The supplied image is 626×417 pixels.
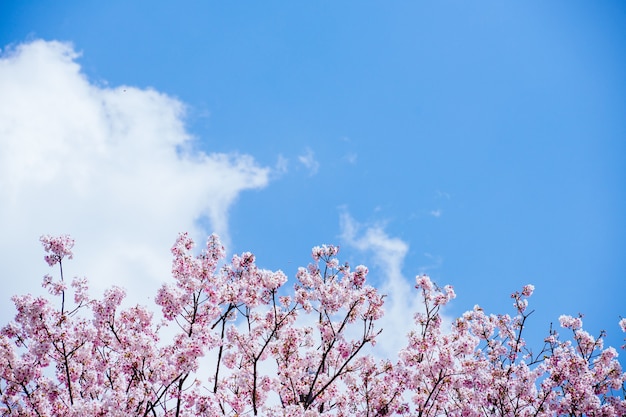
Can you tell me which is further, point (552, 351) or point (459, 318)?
point (552, 351)

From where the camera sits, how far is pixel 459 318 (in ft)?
40.2

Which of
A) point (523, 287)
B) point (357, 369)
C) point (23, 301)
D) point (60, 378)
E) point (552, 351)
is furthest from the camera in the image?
point (523, 287)

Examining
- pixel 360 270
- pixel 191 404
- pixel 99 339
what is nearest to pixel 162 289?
pixel 99 339

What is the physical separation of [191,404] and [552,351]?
11.6 m

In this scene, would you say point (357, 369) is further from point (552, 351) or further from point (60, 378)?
point (60, 378)

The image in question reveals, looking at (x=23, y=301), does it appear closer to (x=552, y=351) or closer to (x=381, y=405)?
(x=381, y=405)

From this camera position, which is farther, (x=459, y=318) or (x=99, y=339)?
(x=459, y=318)

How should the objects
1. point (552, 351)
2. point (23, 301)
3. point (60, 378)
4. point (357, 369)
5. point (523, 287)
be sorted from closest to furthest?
point (23, 301) → point (60, 378) → point (357, 369) → point (552, 351) → point (523, 287)

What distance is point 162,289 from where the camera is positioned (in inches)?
427

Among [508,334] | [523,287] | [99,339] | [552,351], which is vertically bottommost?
[99,339]

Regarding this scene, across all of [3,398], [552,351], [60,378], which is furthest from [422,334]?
[3,398]

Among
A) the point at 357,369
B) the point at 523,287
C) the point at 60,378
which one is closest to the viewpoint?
the point at 60,378

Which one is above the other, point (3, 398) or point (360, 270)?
point (360, 270)

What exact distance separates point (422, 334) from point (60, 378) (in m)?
9.76
